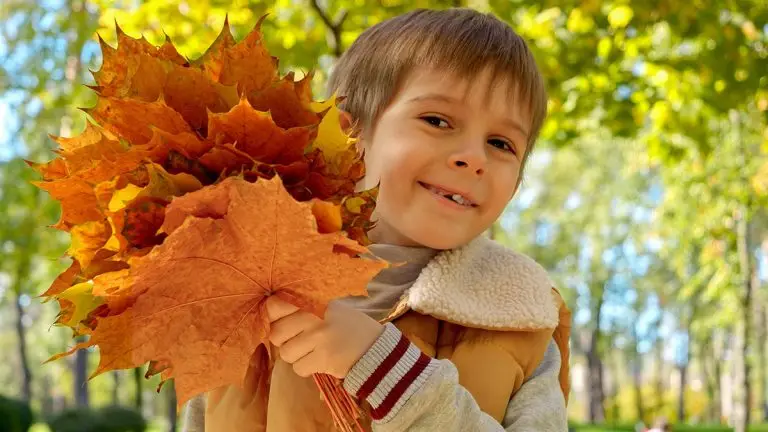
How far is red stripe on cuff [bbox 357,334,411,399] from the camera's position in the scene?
4.27 ft

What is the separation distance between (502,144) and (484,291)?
31cm

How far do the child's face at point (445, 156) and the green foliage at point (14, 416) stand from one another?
10923 mm

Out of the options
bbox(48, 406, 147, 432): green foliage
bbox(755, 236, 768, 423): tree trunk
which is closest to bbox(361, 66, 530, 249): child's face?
bbox(48, 406, 147, 432): green foliage

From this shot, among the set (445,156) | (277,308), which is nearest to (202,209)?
(277,308)

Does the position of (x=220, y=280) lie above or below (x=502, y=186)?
below

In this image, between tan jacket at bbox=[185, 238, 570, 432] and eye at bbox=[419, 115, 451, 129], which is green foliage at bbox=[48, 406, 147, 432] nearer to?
tan jacket at bbox=[185, 238, 570, 432]

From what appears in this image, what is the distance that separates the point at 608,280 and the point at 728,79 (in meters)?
22.2

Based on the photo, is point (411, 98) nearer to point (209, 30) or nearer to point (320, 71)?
point (209, 30)

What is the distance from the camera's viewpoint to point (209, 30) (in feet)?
16.5

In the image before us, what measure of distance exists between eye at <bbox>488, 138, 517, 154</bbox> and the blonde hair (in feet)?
0.32

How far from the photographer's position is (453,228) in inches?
63.5

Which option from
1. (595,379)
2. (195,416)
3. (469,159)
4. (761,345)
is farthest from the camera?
(595,379)

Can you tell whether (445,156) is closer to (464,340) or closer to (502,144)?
(502,144)

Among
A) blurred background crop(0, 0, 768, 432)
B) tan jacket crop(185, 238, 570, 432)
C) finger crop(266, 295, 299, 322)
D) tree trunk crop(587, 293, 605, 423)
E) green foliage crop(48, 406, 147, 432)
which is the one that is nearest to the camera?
finger crop(266, 295, 299, 322)
